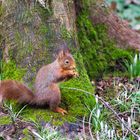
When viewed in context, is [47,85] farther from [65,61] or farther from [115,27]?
[115,27]

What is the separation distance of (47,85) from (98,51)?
1.84m

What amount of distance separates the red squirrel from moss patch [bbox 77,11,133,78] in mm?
1513

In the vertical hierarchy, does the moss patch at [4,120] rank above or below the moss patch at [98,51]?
below

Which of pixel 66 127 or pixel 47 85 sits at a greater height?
pixel 47 85

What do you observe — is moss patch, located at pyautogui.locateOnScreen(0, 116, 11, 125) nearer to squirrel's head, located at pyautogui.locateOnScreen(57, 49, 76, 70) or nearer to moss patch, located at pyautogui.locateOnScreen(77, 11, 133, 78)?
squirrel's head, located at pyautogui.locateOnScreen(57, 49, 76, 70)

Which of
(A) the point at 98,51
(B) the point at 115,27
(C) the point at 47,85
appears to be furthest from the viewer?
(B) the point at 115,27

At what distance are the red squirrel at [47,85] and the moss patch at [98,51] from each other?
151 cm

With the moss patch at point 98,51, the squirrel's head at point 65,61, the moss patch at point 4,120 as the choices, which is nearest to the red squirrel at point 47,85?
the squirrel's head at point 65,61

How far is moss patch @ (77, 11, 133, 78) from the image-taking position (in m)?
7.64

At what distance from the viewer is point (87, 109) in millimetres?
6402

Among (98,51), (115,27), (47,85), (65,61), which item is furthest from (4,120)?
(115,27)

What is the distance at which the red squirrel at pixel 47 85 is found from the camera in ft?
19.8

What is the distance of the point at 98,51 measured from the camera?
7.78 metres

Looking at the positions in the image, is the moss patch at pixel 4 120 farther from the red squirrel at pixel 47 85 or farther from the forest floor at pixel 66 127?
the red squirrel at pixel 47 85
